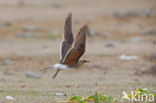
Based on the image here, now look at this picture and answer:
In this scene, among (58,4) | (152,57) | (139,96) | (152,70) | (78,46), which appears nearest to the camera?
(139,96)

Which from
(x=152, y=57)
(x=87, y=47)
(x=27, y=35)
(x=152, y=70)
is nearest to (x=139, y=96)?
(x=152, y=70)

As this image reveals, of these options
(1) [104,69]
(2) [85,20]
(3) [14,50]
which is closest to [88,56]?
(1) [104,69]

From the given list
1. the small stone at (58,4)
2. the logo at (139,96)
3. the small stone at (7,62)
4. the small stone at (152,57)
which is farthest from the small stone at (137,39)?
the logo at (139,96)

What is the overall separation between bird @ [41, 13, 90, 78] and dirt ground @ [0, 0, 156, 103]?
44 cm

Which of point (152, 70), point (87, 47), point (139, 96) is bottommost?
point (139, 96)

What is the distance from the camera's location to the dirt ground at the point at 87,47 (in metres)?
7.88

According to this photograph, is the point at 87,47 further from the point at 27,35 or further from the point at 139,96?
the point at 139,96

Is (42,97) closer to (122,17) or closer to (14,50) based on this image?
(14,50)

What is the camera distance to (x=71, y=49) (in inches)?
275

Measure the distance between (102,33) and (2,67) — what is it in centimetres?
603

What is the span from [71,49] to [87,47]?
634 cm

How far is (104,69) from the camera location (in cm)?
1052

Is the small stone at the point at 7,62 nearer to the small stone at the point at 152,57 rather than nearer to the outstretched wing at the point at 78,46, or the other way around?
the small stone at the point at 152,57

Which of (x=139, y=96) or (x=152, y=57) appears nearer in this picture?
(x=139, y=96)
